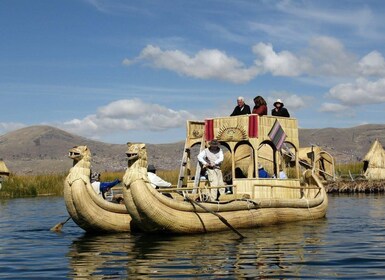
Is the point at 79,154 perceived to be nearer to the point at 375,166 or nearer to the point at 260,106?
the point at 260,106

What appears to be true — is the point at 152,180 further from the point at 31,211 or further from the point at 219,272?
the point at 31,211

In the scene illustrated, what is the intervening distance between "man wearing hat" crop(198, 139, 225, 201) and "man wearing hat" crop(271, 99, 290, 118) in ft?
9.72

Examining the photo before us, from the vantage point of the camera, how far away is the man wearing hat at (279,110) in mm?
18859

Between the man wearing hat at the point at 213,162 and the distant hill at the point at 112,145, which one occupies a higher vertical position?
the distant hill at the point at 112,145

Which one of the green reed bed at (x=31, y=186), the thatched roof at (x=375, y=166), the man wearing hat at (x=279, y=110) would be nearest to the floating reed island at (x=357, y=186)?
the thatched roof at (x=375, y=166)

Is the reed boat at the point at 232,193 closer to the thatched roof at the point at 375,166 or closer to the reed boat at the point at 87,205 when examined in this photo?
the reed boat at the point at 87,205

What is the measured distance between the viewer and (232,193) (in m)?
17.8

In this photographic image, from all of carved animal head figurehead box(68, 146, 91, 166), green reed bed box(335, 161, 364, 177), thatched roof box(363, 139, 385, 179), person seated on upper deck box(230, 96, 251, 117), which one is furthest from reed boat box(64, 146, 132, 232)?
green reed bed box(335, 161, 364, 177)

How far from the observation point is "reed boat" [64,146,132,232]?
15.0 meters

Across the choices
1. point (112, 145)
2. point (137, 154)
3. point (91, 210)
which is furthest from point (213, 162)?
point (112, 145)

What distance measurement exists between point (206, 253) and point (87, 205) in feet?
12.8

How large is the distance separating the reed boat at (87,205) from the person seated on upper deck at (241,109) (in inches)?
172

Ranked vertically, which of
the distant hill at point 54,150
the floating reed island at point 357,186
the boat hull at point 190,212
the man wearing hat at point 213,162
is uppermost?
the distant hill at point 54,150

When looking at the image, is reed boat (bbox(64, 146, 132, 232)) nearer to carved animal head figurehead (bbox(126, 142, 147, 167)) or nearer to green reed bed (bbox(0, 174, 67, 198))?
carved animal head figurehead (bbox(126, 142, 147, 167))
